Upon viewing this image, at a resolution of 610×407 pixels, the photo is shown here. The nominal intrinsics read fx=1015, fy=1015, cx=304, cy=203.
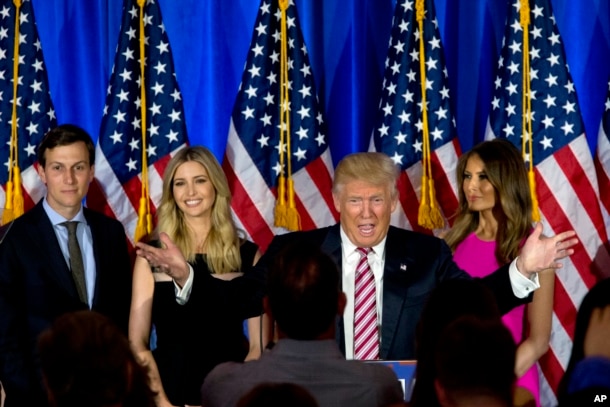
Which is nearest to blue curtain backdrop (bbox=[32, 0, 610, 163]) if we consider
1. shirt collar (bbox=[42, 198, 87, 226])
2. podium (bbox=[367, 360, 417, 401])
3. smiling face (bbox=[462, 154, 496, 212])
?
smiling face (bbox=[462, 154, 496, 212])

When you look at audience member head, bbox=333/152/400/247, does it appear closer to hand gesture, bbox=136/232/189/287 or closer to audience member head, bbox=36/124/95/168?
hand gesture, bbox=136/232/189/287

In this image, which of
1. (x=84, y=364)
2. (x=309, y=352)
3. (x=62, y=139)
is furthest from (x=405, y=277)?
(x=84, y=364)

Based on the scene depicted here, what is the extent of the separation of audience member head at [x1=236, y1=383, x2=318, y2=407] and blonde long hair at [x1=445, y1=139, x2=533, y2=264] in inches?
110

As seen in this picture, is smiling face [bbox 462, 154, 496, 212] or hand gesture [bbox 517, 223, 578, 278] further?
smiling face [bbox 462, 154, 496, 212]

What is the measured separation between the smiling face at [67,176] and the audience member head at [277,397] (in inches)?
107

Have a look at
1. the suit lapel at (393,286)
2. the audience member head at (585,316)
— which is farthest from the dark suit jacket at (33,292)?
the audience member head at (585,316)

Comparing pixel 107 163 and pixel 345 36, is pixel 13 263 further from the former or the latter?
pixel 345 36

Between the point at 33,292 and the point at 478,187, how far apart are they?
202 centimetres

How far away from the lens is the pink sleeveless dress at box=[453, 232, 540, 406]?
4.50m

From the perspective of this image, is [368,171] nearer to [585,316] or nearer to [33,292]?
[33,292]

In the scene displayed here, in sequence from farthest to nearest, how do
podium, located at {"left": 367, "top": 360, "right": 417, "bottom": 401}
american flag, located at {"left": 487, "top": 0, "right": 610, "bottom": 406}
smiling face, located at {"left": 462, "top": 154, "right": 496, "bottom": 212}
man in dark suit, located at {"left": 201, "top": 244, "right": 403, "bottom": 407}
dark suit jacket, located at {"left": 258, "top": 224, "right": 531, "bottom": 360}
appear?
1. american flag, located at {"left": 487, "top": 0, "right": 610, "bottom": 406}
2. smiling face, located at {"left": 462, "top": 154, "right": 496, "bottom": 212}
3. dark suit jacket, located at {"left": 258, "top": 224, "right": 531, "bottom": 360}
4. podium, located at {"left": 367, "top": 360, "right": 417, "bottom": 401}
5. man in dark suit, located at {"left": 201, "top": 244, "right": 403, "bottom": 407}

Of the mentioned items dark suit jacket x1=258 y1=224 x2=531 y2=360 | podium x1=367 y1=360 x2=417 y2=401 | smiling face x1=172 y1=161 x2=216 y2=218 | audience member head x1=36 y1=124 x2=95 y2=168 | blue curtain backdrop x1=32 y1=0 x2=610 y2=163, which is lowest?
podium x1=367 y1=360 x2=417 y2=401

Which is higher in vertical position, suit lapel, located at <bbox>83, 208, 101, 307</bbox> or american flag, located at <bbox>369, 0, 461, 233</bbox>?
american flag, located at <bbox>369, 0, 461, 233</bbox>

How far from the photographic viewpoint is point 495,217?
464 cm
